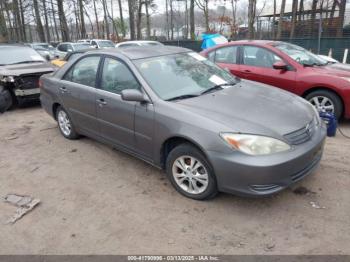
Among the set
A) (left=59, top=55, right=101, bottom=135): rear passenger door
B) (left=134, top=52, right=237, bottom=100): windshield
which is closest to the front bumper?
(left=134, top=52, right=237, bottom=100): windshield

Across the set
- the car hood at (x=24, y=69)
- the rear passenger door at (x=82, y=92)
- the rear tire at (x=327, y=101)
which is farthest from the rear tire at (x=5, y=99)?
the rear tire at (x=327, y=101)

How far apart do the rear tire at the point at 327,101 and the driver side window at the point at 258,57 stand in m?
1.00

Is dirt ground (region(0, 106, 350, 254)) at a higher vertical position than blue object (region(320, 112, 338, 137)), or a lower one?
lower

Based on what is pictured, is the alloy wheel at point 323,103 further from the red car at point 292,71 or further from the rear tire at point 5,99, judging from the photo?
the rear tire at point 5,99

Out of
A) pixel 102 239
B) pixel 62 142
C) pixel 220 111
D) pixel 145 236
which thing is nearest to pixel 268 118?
pixel 220 111

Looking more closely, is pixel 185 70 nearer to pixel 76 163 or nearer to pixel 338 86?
pixel 76 163

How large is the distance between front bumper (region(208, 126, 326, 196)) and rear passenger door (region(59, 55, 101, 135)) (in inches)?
85.7

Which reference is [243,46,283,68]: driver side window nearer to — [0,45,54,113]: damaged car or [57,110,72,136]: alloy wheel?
[57,110,72,136]: alloy wheel

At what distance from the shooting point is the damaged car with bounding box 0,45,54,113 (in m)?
7.46

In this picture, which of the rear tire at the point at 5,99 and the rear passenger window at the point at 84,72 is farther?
the rear tire at the point at 5,99

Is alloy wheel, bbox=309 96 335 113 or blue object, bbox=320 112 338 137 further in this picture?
alloy wheel, bbox=309 96 335 113

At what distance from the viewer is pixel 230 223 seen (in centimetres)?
303

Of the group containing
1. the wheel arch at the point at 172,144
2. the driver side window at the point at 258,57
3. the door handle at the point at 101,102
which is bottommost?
the wheel arch at the point at 172,144

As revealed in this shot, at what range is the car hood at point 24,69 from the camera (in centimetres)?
746
